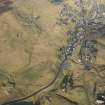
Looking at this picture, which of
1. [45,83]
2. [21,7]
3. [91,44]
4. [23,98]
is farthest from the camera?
[21,7]

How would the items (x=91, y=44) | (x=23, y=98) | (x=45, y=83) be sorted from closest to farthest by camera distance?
(x=23, y=98) < (x=45, y=83) < (x=91, y=44)

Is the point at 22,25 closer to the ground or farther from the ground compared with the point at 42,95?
farther from the ground

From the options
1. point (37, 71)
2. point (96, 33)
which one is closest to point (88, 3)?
point (96, 33)

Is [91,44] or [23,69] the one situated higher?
[91,44]

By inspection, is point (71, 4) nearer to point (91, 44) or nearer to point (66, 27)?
point (66, 27)

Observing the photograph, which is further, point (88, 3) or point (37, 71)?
point (88, 3)

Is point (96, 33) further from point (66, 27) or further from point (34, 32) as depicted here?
point (34, 32)

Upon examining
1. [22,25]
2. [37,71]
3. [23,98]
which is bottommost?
[23,98]

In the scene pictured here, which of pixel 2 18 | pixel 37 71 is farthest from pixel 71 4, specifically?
pixel 37 71

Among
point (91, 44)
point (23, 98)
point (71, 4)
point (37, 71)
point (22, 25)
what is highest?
point (71, 4)
